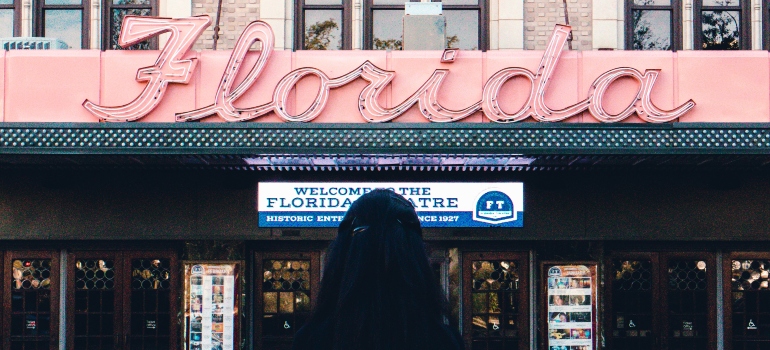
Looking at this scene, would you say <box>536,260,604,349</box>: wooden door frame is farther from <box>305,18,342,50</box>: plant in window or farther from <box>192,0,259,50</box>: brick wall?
<box>192,0,259,50</box>: brick wall

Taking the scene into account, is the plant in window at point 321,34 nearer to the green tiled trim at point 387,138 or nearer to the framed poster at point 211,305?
the green tiled trim at point 387,138

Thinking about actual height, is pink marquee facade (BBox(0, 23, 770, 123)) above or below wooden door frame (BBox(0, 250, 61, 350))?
above

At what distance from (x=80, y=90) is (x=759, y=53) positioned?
8.11m

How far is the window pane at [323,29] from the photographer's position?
10953 mm

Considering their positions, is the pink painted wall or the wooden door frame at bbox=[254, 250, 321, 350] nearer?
the pink painted wall

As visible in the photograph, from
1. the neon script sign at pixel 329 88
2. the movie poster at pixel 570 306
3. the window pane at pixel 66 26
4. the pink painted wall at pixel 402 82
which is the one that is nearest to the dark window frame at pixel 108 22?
the window pane at pixel 66 26

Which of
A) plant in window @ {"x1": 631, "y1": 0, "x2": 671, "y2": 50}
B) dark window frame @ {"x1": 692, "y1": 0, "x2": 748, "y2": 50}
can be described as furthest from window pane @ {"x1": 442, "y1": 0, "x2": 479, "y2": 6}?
dark window frame @ {"x1": 692, "y1": 0, "x2": 748, "y2": 50}

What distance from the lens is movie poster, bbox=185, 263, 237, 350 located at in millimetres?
10812

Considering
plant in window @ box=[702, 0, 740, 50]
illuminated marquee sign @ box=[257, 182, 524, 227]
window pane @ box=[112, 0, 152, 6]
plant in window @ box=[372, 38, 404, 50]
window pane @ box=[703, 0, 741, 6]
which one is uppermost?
window pane @ box=[112, 0, 152, 6]

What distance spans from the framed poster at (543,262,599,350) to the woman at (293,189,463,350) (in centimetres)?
908

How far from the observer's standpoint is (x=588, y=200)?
10.9 m

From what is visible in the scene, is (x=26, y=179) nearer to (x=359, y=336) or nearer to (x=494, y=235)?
(x=494, y=235)

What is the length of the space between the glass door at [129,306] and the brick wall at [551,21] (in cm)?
586

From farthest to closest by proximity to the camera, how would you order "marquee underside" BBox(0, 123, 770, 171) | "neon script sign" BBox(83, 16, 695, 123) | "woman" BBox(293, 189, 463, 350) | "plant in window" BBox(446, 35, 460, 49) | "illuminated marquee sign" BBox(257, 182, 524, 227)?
"plant in window" BBox(446, 35, 460, 49)
"illuminated marquee sign" BBox(257, 182, 524, 227)
"neon script sign" BBox(83, 16, 695, 123)
"marquee underside" BBox(0, 123, 770, 171)
"woman" BBox(293, 189, 463, 350)
